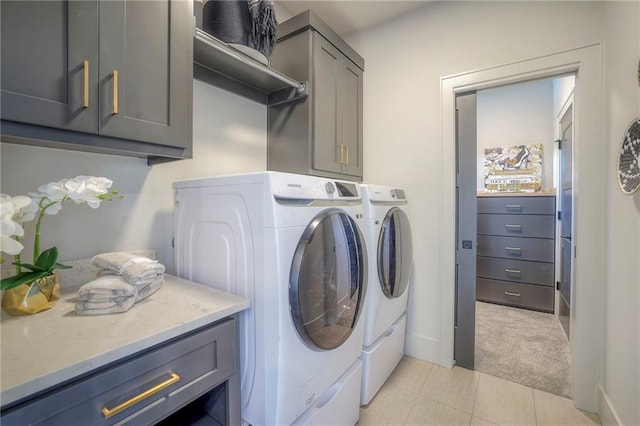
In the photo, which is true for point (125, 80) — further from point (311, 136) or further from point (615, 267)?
point (615, 267)

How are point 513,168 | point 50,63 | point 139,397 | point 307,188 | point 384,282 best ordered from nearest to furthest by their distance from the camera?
point 139,397 < point 50,63 < point 307,188 < point 384,282 < point 513,168

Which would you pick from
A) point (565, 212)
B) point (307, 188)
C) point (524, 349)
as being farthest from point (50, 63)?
point (565, 212)

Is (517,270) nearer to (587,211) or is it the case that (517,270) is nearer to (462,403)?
(587,211)

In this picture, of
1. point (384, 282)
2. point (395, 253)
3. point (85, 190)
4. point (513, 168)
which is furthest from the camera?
point (513, 168)

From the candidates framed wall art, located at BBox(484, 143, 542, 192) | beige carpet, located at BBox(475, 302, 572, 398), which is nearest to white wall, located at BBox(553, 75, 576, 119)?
framed wall art, located at BBox(484, 143, 542, 192)

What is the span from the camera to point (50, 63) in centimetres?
79

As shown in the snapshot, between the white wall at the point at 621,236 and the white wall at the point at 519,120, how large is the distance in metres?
1.94

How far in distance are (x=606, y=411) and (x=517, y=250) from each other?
6.40 feet

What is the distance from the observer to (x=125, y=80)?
3.08 feet

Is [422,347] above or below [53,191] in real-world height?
below

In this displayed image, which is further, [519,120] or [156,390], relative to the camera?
[519,120]

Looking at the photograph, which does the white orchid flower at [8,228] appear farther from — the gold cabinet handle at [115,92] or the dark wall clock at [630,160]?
the dark wall clock at [630,160]

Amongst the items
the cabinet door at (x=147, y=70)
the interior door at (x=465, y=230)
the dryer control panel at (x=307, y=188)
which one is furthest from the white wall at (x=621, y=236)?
the cabinet door at (x=147, y=70)

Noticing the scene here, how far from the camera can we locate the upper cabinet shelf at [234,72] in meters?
1.32
